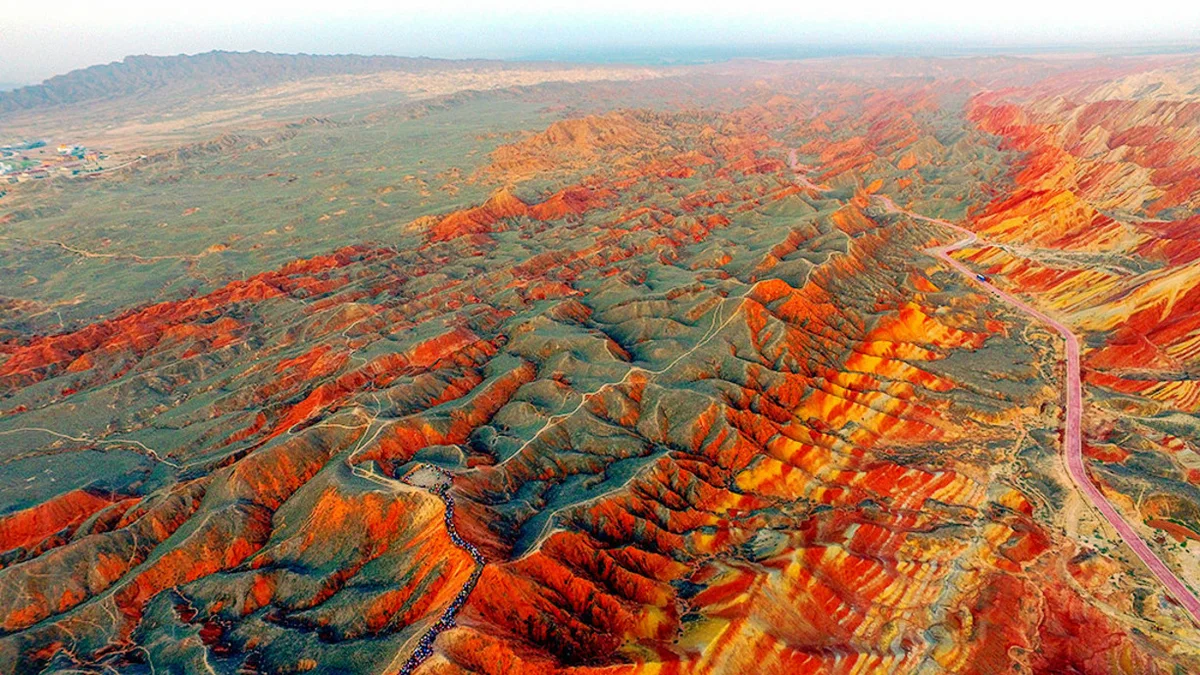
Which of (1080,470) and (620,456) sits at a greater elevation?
(620,456)

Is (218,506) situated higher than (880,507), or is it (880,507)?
(218,506)

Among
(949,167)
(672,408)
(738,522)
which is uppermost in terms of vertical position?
(949,167)

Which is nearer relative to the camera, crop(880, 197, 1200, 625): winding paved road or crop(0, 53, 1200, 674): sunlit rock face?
crop(0, 53, 1200, 674): sunlit rock face

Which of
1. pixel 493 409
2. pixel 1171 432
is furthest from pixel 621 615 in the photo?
pixel 1171 432

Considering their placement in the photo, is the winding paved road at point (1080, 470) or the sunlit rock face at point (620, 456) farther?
the winding paved road at point (1080, 470)

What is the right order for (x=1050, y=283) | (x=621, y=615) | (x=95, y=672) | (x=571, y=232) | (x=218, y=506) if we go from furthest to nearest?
1. (x=571, y=232)
2. (x=1050, y=283)
3. (x=218, y=506)
4. (x=621, y=615)
5. (x=95, y=672)

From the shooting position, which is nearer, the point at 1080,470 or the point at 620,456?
the point at 1080,470

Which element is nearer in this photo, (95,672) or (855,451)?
(95,672)

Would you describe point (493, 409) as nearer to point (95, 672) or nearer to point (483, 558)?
point (483, 558)
